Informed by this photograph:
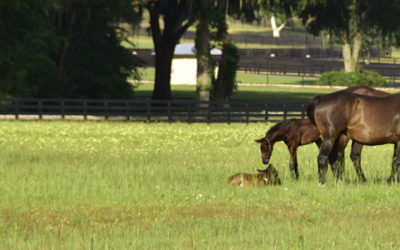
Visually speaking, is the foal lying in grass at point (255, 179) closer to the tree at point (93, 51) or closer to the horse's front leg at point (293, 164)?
the horse's front leg at point (293, 164)

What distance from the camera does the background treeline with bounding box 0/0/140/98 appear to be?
143 feet

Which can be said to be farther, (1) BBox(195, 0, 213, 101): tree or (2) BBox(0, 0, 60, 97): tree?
(1) BBox(195, 0, 213, 101): tree

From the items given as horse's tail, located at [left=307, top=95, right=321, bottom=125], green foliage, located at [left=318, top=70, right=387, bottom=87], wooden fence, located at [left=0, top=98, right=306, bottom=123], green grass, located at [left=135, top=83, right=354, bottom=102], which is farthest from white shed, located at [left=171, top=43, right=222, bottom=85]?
horse's tail, located at [left=307, top=95, right=321, bottom=125]

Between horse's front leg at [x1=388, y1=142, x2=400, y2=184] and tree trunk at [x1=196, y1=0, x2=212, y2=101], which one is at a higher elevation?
tree trunk at [x1=196, y1=0, x2=212, y2=101]

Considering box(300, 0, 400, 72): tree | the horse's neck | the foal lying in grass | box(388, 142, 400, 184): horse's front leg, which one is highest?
box(300, 0, 400, 72): tree

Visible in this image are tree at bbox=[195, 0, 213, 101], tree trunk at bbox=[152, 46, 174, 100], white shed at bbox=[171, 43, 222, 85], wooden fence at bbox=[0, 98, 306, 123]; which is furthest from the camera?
white shed at bbox=[171, 43, 222, 85]

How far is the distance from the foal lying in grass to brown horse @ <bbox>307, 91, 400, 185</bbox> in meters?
0.96

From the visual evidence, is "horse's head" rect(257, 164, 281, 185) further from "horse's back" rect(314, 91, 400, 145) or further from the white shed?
the white shed

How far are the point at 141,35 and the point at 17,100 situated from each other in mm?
150479

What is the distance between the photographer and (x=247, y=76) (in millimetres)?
104250

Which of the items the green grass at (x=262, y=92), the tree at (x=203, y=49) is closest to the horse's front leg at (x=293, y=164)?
the tree at (x=203, y=49)

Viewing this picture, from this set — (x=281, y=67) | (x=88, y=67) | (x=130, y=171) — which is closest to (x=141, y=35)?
(x=281, y=67)

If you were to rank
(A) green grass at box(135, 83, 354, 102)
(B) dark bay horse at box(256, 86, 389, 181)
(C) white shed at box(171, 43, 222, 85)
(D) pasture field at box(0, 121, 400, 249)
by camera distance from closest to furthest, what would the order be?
(D) pasture field at box(0, 121, 400, 249), (B) dark bay horse at box(256, 86, 389, 181), (A) green grass at box(135, 83, 354, 102), (C) white shed at box(171, 43, 222, 85)

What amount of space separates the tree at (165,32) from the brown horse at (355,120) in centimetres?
3532
